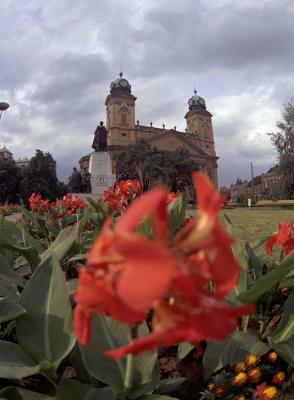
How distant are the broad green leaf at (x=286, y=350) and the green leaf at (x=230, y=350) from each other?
0.11 metres

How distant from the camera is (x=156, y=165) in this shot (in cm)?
4962

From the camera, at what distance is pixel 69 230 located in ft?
6.79

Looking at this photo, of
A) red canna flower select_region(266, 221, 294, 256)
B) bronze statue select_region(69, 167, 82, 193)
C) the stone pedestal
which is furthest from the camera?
the stone pedestal

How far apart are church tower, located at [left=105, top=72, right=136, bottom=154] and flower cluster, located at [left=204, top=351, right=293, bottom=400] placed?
2655 inches

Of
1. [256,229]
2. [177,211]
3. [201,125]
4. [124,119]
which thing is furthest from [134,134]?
[177,211]

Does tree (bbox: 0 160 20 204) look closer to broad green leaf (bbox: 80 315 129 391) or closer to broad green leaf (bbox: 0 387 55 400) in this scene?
broad green leaf (bbox: 0 387 55 400)

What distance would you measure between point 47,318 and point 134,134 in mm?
71526

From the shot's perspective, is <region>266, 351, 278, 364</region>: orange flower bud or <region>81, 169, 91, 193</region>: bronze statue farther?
<region>81, 169, 91, 193</region>: bronze statue

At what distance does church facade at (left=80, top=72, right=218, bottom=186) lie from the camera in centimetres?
6825

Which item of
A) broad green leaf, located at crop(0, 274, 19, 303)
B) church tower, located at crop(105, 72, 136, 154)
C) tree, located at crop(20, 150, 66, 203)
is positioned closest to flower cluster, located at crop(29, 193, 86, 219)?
broad green leaf, located at crop(0, 274, 19, 303)

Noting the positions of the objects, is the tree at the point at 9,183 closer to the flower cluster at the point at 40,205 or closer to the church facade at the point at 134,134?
the church facade at the point at 134,134

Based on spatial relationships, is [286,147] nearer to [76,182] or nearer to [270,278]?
[76,182]

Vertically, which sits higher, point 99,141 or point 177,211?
point 99,141

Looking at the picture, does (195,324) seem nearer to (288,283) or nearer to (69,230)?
(288,283)
